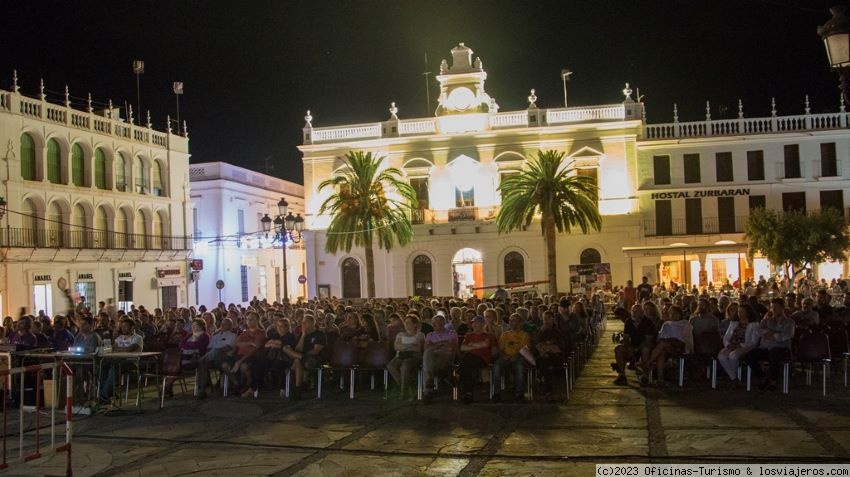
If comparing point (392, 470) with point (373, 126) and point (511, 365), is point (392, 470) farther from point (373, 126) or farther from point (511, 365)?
point (373, 126)

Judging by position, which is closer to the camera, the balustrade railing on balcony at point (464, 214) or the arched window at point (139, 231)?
the arched window at point (139, 231)

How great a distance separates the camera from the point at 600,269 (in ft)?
123

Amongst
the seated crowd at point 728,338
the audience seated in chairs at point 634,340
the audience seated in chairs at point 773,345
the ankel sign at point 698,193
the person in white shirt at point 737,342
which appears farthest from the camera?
the ankel sign at point 698,193

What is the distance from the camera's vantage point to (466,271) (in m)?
45.4

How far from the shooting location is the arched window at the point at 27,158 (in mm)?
34781

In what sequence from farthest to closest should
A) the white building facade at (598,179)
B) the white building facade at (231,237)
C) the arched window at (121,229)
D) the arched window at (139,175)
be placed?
the white building facade at (231,237)
the white building facade at (598,179)
the arched window at (139,175)
the arched window at (121,229)

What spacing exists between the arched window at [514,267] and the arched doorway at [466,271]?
4.79ft

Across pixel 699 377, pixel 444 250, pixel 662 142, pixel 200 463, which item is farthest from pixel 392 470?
pixel 662 142

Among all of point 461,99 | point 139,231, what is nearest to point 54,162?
point 139,231

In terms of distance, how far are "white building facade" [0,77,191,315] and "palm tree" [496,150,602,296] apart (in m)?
18.3

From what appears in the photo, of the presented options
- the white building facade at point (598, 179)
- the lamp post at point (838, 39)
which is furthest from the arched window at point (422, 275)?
the lamp post at point (838, 39)

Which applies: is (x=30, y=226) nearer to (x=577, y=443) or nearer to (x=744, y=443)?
(x=577, y=443)

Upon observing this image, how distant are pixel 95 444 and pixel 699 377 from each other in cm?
992

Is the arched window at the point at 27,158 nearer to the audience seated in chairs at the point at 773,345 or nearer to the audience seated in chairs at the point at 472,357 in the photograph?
the audience seated in chairs at the point at 472,357
